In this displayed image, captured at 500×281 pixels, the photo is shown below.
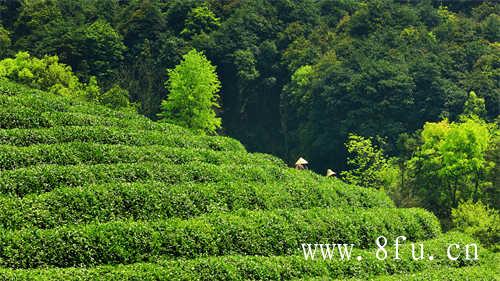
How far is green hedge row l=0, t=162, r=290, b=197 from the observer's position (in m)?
29.1

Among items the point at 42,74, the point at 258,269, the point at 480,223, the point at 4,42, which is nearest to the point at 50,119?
the point at 258,269

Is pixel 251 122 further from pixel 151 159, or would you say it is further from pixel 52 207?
pixel 52 207

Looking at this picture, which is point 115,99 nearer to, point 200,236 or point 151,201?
point 151,201

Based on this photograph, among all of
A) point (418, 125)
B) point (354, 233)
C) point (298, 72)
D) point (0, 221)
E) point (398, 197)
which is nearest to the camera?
point (0, 221)

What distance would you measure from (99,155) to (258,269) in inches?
362

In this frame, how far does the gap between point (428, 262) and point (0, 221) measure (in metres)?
17.4

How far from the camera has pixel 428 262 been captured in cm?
3469

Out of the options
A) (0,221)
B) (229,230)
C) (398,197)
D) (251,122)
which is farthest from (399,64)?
(0,221)

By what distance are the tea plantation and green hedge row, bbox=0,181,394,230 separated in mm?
47

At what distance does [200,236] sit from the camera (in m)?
28.7

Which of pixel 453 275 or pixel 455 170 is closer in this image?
pixel 453 275

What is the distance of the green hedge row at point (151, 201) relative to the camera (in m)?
27.3

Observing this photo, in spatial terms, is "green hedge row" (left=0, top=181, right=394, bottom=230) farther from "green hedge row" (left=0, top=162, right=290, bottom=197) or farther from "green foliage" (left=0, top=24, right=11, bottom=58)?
"green foliage" (left=0, top=24, right=11, bottom=58)

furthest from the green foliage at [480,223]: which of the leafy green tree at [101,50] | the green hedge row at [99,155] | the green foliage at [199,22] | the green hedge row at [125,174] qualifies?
the green foliage at [199,22]
